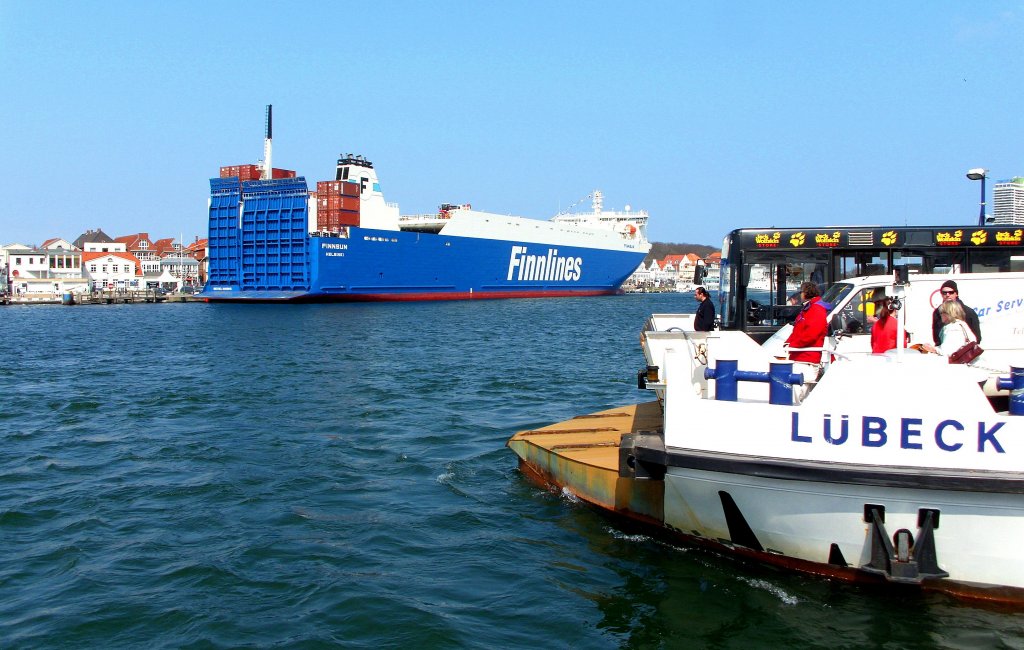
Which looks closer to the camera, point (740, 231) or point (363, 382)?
point (740, 231)

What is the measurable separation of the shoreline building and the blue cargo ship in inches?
1999

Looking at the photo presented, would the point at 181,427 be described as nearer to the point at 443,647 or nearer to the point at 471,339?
the point at 443,647

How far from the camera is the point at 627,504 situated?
744 centimetres

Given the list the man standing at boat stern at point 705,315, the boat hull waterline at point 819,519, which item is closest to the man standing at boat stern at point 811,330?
the boat hull waterline at point 819,519

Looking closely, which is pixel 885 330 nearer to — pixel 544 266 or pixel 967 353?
pixel 967 353

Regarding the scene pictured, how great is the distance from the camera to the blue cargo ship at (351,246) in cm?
5962

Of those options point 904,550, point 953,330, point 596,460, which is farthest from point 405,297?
point 904,550

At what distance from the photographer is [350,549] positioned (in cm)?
722

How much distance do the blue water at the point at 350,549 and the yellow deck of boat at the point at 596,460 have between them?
0.25m

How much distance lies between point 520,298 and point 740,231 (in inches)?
2529

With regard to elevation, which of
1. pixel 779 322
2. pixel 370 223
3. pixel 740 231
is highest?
pixel 370 223

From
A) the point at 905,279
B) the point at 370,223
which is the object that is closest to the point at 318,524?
the point at 905,279

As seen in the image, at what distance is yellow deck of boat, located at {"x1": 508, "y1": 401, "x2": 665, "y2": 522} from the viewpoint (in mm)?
7336

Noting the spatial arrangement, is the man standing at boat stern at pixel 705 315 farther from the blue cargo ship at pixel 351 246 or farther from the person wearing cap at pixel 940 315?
the blue cargo ship at pixel 351 246
